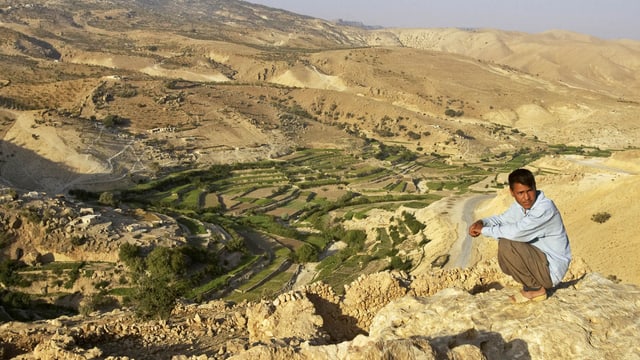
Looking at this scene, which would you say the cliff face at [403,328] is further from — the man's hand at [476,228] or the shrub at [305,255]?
the shrub at [305,255]

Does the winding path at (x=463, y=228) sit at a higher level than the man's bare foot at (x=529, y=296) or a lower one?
lower

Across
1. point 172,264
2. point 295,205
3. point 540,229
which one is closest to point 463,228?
point 172,264

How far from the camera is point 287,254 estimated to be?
3303cm

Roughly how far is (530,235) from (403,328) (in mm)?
2335

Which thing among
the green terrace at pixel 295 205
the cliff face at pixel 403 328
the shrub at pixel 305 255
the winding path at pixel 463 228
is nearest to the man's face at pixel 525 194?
the cliff face at pixel 403 328

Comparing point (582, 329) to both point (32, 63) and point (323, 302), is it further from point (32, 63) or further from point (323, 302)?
point (32, 63)

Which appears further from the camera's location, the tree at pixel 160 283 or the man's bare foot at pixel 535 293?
the tree at pixel 160 283

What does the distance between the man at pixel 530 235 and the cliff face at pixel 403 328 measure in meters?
0.65

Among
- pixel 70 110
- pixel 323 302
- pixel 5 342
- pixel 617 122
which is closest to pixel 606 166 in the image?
pixel 617 122

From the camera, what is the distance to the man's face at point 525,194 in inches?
257

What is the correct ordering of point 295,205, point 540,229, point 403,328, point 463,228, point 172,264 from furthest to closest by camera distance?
point 295,205, point 463,228, point 172,264, point 403,328, point 540,229

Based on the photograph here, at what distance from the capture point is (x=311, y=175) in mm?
55781

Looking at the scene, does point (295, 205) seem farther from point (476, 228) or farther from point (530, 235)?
point (530, 235)

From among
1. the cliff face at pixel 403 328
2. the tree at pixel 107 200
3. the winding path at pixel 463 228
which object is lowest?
the tree at pixel 107 200
